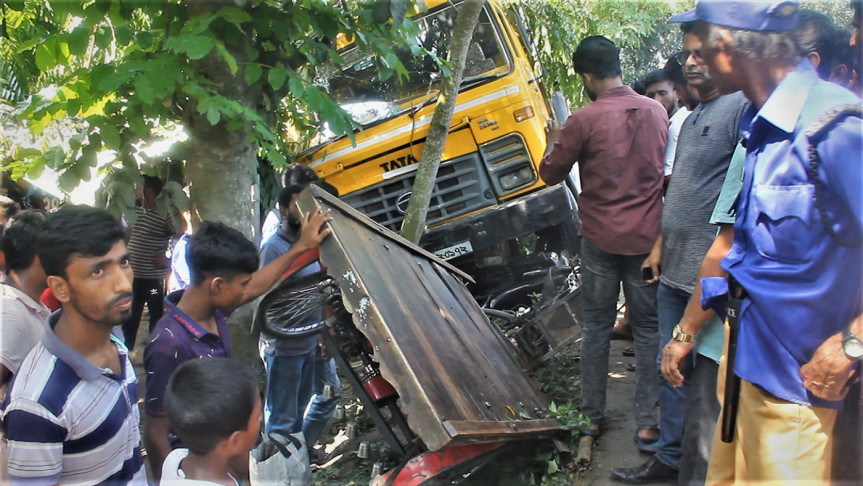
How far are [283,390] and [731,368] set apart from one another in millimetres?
2639

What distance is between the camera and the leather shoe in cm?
351

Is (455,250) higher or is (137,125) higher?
(137,125)

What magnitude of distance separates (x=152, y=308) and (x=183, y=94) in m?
3.63

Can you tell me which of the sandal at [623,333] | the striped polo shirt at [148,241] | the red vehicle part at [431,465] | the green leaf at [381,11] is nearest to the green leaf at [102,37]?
the green leaf at [381,11]

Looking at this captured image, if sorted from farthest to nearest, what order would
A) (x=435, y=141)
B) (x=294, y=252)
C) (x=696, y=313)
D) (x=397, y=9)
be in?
(x=435, y=141) → (x=397, y=9) → (x=294, y=252) → (x=696, y=313)

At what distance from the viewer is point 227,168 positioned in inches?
141

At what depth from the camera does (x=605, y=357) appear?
13.4 feet

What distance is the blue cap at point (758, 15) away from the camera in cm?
212

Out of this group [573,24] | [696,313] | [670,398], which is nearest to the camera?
[696,313]

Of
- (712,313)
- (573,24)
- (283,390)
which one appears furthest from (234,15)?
(573,24)

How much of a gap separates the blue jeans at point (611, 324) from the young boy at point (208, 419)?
2.42 metres

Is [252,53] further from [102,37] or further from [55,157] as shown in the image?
[55,157]

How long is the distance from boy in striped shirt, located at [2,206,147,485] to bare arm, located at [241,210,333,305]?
2.41ft

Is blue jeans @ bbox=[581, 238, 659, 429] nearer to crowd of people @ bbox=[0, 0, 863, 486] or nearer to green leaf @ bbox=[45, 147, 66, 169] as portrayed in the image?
crowd of people @ bbox=[0, 0, 863, 486]
